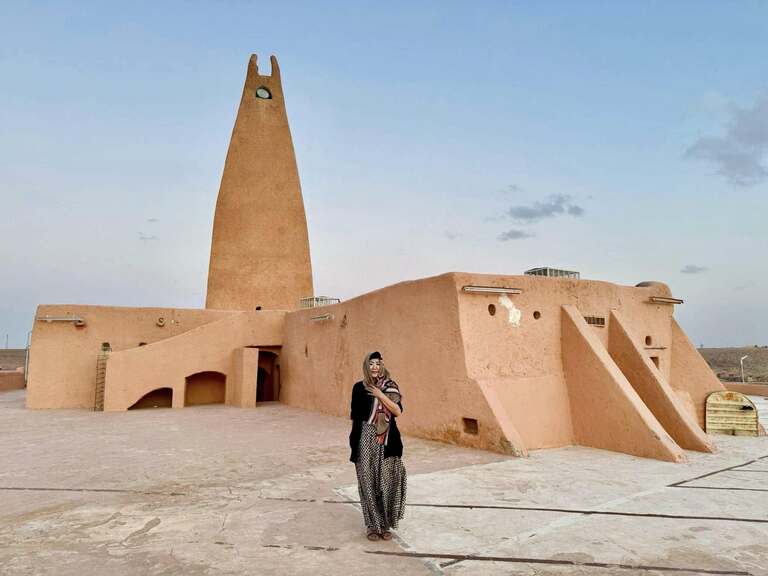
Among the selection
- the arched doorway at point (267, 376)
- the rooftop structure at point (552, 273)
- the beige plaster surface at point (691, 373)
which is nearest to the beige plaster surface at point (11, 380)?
the arched doorway at point (267, 376)

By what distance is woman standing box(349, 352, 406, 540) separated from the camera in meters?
4.65

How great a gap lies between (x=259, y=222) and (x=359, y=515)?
19.7 m

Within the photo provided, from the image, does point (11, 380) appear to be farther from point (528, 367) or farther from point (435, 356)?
point (528, 367)

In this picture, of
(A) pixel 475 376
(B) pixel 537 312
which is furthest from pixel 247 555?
(B) pixel 537 312

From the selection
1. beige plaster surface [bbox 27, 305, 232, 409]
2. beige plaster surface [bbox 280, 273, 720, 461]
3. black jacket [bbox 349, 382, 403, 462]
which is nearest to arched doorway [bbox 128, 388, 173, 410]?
beige plaster surface [bbox 27, 305, 232, 409]

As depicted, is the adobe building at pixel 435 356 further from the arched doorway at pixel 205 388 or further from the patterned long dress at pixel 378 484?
the patterned long dress at pixel 378 484

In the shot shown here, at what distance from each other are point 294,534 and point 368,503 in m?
0.76

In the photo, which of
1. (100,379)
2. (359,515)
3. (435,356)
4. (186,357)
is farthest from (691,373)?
(100,379)

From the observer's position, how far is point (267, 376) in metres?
21.2

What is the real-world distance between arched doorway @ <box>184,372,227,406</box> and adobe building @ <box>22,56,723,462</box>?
0.16 ft

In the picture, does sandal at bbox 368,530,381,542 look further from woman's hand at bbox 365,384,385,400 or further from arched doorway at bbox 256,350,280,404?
arched doorway at bbox 256,350,280,404

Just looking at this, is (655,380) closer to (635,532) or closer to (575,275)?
(575,275)

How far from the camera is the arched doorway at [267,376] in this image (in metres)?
20.7

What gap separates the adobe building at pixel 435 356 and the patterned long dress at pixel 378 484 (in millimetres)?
4030
